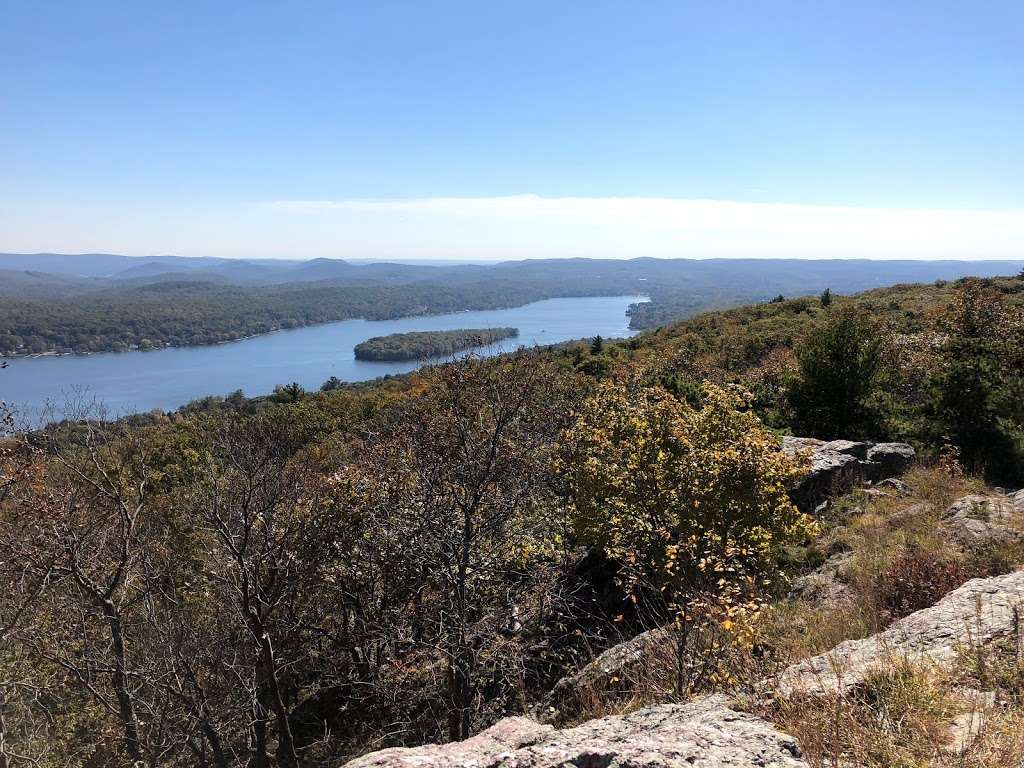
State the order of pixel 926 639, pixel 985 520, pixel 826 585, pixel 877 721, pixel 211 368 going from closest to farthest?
1. pixel 877 721
2. pixel 926 639
3. pixel 826 585
4. pixel 985 520
5. pixel 211 368

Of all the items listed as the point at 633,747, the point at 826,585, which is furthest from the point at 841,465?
the point at 633,747

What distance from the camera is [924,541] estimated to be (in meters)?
7.79

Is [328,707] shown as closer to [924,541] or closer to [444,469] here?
[444,469]

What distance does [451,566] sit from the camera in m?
9.03

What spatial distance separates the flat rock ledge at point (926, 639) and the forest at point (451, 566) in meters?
0.52

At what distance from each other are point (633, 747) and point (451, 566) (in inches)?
238

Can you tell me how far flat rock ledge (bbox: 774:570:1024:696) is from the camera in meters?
4.16

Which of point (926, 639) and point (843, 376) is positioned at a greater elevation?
point (843, 376)

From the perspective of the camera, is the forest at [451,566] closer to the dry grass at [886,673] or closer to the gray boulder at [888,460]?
the dry grass at [886,673]

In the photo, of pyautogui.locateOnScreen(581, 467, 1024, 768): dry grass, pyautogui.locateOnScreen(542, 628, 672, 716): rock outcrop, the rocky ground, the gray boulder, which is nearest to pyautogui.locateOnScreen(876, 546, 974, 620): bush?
pyautogui.locateOnScreen(581, 467, 1024, 768): dry grass

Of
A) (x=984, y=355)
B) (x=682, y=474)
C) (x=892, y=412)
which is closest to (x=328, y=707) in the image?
(x=682, y=474)

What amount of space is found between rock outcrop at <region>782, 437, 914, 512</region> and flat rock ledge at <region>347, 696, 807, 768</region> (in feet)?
26.4

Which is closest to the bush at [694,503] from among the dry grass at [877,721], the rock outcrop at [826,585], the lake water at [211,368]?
the rock outcrop at [826,585]

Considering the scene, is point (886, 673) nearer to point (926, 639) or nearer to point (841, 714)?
point (841, 714)
